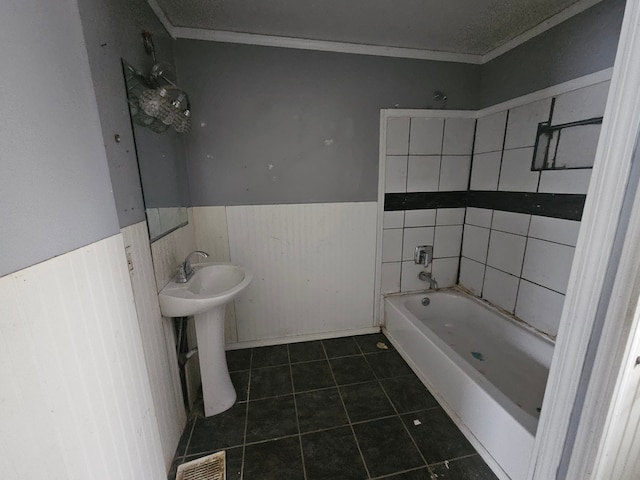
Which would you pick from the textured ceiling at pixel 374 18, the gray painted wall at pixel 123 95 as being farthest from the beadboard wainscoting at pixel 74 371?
the textured ceiling at pixel 374 18

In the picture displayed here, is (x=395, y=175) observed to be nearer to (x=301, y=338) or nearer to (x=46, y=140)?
(x=301, y=338)

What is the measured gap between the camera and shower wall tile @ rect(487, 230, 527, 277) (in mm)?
1742

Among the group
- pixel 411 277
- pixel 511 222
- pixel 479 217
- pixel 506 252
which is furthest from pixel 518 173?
pixel 411 277

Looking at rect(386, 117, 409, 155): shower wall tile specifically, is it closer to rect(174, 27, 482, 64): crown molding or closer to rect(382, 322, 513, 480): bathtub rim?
rect(174, 27, 482, 64): crown molding

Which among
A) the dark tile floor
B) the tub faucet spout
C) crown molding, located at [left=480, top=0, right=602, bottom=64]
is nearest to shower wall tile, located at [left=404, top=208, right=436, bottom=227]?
the tub faucet spout

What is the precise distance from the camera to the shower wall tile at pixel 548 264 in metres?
1.47

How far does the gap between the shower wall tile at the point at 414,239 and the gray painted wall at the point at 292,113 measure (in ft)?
1.51

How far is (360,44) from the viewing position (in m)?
1.77

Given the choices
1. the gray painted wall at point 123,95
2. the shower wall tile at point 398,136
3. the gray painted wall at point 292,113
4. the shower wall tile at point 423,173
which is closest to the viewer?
the gray painted wall at point 123,95

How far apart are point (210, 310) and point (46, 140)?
0.98 meters

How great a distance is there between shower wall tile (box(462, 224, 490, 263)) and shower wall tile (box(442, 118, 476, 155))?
629mm

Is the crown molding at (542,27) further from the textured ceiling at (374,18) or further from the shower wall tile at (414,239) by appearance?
the shower wall tile at (414,239)

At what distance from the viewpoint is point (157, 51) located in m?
1.34

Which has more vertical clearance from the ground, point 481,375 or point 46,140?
point 46,140
